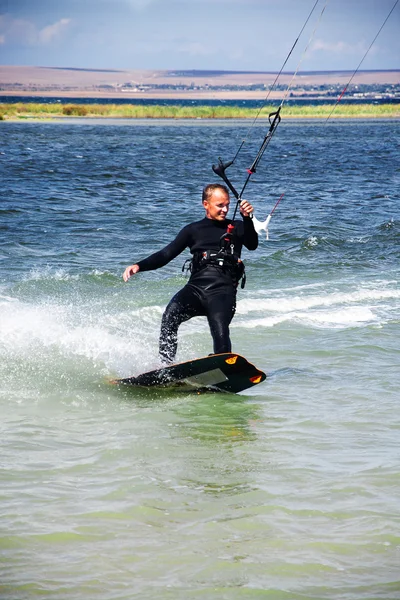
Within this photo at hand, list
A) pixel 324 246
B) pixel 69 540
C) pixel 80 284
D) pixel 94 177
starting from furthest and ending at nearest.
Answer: pixel 94 177, pixel 324 246, pixel 80 284, pixel 69 540

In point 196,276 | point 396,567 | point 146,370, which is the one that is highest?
point 196,276

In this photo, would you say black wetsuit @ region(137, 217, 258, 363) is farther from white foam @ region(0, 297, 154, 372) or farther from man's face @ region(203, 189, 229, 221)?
white foam @ region(0, 297, 154, 372)

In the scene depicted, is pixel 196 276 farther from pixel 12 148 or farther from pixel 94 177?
pixel 12 148

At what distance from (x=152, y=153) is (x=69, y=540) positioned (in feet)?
123

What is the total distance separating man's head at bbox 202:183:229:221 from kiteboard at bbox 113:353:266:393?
125 cm

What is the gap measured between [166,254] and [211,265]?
42cm

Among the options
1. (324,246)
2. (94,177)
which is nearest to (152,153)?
(94,177)

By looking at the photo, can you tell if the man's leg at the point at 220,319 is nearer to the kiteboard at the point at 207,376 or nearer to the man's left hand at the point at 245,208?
the kiteboard at the point at 207,376

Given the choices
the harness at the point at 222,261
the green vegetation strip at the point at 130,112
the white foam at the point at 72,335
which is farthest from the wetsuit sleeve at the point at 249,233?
the green vegetation strip at the point at 130,112

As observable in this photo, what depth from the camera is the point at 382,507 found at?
5.28 metres

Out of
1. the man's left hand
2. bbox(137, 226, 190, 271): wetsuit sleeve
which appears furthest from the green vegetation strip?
the man's left hand

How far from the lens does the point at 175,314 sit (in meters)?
7.86

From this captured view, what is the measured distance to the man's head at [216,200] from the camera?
24.9 ft

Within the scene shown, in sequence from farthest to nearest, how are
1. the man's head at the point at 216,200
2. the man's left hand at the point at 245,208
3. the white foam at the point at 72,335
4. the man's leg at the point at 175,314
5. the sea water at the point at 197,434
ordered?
the white foam at the point at 72,335
the man's leg at the point at 175,314
the man's head at the point at 216,200
the man's left hand at the point at 245,208
the sea water at the point at 197,434
